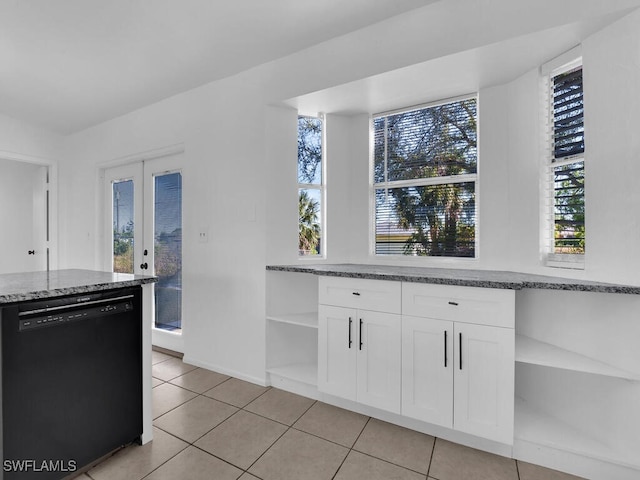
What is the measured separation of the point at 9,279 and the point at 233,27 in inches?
81.1

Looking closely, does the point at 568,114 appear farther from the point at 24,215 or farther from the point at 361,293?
the point at 24,215

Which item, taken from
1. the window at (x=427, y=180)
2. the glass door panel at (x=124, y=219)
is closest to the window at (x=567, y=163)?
the window at (x=427, y=180)

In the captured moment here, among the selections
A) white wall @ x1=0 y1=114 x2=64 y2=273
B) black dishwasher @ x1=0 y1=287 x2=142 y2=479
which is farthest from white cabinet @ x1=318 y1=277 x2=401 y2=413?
white wall @ x1=0 y1=114 x2=64 y2=273

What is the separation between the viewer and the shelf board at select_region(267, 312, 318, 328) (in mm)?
2471

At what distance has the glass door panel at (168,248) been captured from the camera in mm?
3359

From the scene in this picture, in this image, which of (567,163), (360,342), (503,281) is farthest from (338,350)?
(567,163)

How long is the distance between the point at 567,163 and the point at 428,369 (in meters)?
1.55

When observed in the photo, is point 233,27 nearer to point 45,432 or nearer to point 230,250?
point 230,250

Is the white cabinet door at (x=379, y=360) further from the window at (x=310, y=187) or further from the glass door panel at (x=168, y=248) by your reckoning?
the glass door panel at (x=168, y=248)

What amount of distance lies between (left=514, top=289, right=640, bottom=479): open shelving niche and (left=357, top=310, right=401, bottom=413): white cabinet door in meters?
0.69

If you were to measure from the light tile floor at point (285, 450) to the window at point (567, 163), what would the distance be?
1.32 metres

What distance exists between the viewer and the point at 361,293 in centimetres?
217

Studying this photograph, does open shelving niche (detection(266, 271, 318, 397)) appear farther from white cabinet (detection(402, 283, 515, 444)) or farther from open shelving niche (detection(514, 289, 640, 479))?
open shelving niche (detection(514, 289, 640, 479))

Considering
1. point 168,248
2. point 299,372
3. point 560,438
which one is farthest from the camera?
point 168,248
